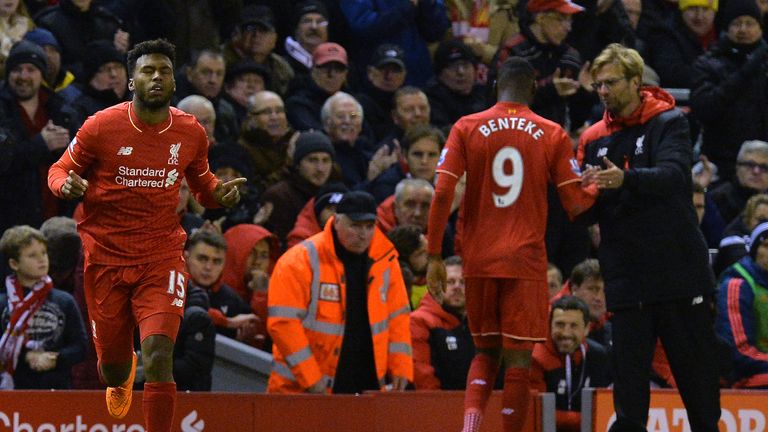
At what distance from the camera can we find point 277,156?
13727 mm

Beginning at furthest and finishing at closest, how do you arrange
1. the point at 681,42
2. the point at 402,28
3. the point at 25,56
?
the point at 681,42, the point at 402,28, the point at 25,56

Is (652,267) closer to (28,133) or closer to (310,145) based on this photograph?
A: (310,145)

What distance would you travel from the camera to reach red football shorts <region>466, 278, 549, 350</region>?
30.6ft

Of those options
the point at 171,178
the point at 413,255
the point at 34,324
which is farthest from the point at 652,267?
the point at 34,324

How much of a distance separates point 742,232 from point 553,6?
2654mm

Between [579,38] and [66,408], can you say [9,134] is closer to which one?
[66,408]

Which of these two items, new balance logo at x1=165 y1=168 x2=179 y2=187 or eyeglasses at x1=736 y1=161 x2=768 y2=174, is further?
eyeglasses at x1=736 y1=161 x2=768 y2=174

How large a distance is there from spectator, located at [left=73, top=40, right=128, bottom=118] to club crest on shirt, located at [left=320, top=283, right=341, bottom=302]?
2.94 m

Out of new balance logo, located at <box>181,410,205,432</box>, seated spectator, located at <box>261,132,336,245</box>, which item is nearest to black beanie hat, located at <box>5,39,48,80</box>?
seated spectator, located at <box>261,132,336,245</box>

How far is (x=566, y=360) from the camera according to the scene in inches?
446

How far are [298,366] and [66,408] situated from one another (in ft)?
5.49

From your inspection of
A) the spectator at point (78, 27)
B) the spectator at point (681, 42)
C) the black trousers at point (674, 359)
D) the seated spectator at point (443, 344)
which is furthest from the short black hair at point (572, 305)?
the spectator at point (681, 42)

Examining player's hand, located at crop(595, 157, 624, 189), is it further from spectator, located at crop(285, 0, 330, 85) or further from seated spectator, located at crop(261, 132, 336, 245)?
spectator, located at crop(285, 0, 330, 85)

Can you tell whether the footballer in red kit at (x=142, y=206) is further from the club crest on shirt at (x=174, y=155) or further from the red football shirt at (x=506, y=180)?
the red football shirt at (x=506, y=180)
